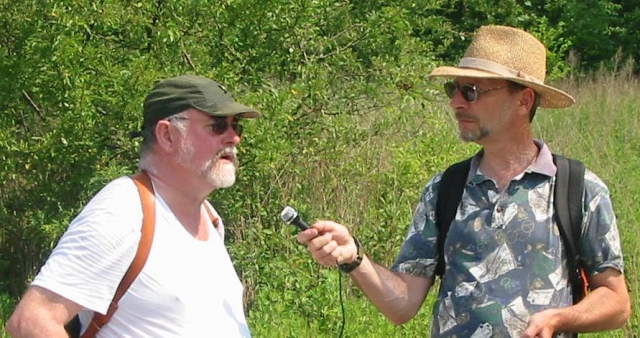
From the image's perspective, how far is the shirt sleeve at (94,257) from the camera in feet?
8.78

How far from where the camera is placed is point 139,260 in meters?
2.76

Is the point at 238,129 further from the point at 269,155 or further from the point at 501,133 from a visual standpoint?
the point at 269,155

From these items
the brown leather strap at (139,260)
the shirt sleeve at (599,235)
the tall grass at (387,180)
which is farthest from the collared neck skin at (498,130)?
the tall grass at (387,180)

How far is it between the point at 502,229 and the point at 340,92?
4033mm

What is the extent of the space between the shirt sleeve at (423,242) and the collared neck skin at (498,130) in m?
0.19

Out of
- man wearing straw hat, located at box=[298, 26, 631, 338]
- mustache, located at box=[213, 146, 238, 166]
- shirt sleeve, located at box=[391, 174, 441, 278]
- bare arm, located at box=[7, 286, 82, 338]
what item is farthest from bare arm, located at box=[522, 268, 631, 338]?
bare arm, located at box=[7, 286, 82, 338]

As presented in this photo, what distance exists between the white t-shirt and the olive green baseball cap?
0.26 meters

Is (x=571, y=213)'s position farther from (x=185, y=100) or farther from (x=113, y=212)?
(x=113, y=212)

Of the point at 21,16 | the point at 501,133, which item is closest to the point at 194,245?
the point at 501,133

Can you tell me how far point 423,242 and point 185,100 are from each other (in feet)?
2.94

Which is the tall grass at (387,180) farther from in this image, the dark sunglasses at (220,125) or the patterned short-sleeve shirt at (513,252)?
the dark sunglasses at (220,125)

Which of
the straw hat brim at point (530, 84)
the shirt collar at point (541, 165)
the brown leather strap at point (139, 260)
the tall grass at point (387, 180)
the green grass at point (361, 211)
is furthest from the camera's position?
the tall grass at point (387, 180)

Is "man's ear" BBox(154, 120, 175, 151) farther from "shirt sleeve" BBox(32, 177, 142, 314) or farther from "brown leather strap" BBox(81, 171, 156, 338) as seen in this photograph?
"shirt sleeve" BBox(32, 177, 142, 314)

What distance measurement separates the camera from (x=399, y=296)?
3.38m
